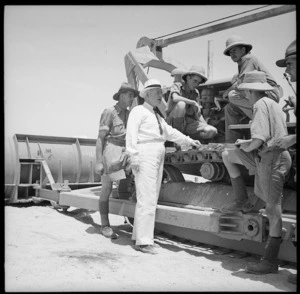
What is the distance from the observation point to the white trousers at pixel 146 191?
4.92 m

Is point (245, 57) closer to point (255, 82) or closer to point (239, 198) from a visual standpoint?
point (255, 82)

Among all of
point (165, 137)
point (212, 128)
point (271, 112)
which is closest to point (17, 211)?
point (165, 137)

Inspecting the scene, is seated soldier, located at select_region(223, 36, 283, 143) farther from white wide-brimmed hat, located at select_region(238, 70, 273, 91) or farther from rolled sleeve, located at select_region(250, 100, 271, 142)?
rolled sleeve, located at select_region(250, 100, 271, 142)

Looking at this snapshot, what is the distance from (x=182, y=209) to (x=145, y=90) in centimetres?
157

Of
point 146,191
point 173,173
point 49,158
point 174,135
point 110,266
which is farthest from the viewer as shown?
point 49,158

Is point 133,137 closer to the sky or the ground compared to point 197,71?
closer to the ground

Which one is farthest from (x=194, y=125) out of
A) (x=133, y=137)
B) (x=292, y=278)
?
(x=292, y=278)

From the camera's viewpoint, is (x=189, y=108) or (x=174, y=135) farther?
(x=189, y=108)

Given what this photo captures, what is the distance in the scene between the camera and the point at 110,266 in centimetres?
414

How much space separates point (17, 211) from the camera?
7355 mm

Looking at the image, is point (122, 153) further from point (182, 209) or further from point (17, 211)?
point (17, 211)

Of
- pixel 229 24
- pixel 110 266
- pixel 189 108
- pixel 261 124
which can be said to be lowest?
pixel 110 266

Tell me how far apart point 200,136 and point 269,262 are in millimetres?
2353

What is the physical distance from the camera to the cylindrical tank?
7992 mm
